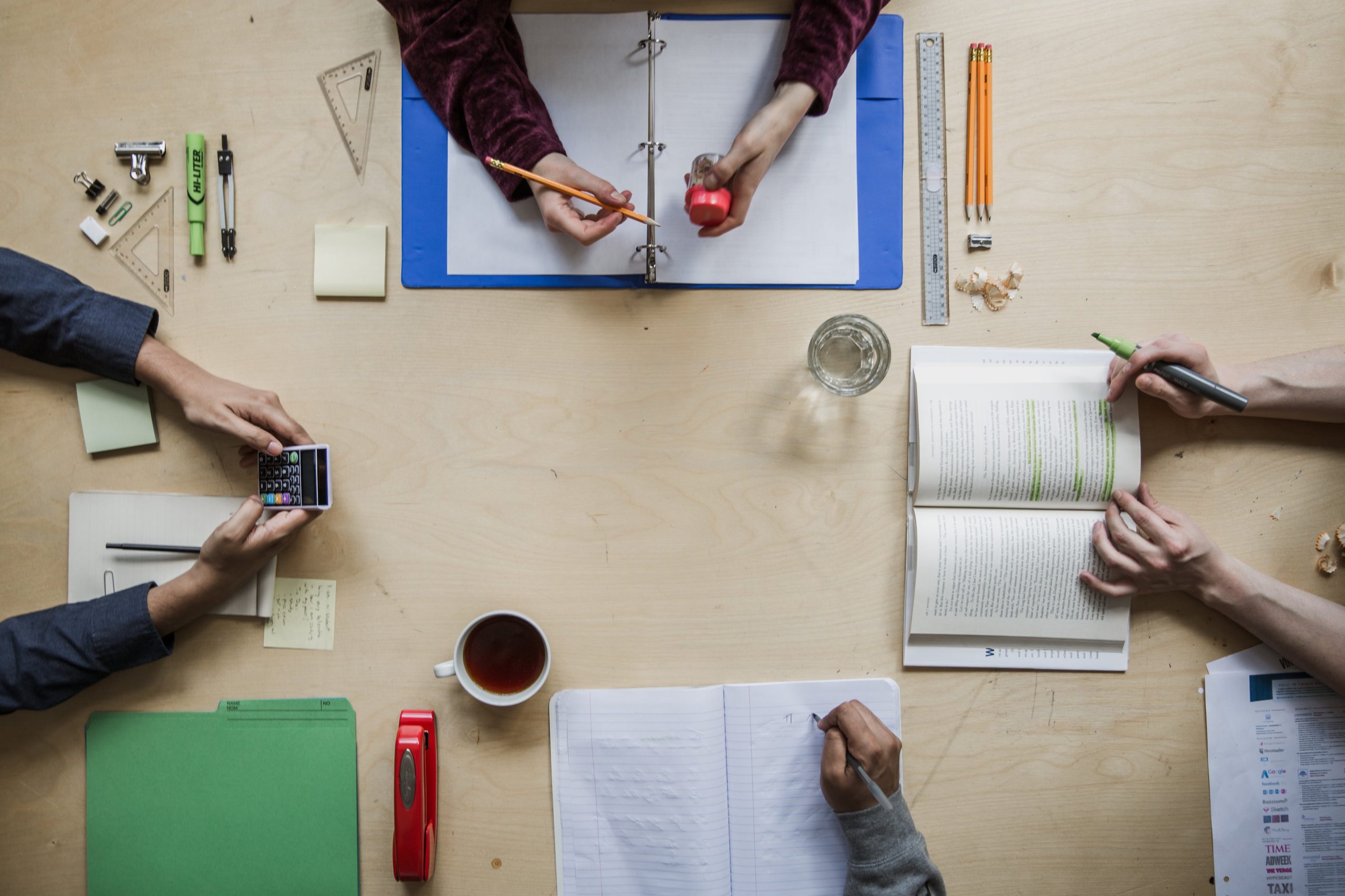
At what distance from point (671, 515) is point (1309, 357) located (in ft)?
3.05

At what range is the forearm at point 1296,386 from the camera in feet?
3.45

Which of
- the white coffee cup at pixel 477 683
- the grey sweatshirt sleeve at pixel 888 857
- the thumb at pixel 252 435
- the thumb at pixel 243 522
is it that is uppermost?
the thumb at pixel 252 435

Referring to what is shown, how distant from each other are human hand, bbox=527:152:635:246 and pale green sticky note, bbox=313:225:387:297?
246mm

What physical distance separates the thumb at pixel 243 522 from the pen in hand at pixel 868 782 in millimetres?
855

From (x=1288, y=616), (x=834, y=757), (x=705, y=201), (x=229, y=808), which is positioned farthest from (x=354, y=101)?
(x=1288, y=616)

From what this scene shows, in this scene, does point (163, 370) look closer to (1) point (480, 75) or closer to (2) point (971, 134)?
(1) point (480, 75)

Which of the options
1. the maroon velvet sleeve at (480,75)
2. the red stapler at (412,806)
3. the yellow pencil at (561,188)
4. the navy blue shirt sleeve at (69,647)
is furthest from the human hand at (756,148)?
the navy blue shirt sleeve at (69,647)

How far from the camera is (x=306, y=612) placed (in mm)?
1081

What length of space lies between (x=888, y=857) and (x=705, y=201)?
0.90 meters

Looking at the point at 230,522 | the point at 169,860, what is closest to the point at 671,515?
the point at 230,522

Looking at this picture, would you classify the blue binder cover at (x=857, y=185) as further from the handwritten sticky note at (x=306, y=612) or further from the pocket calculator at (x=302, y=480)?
the handwritten sticky note at (x=306, y=612)

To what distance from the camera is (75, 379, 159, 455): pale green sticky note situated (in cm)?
108

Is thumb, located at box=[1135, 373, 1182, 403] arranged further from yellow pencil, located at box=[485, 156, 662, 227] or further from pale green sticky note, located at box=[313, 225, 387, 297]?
pale green sticky note, located at box=[313, 225, 387, 297]

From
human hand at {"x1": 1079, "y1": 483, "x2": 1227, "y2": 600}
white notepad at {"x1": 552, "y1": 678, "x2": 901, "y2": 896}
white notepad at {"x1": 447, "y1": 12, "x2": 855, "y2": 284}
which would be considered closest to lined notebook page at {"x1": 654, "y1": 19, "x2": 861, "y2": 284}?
white notepad at {"x1": 447, "y1": 12, "x2": 855, "y2": 284}
